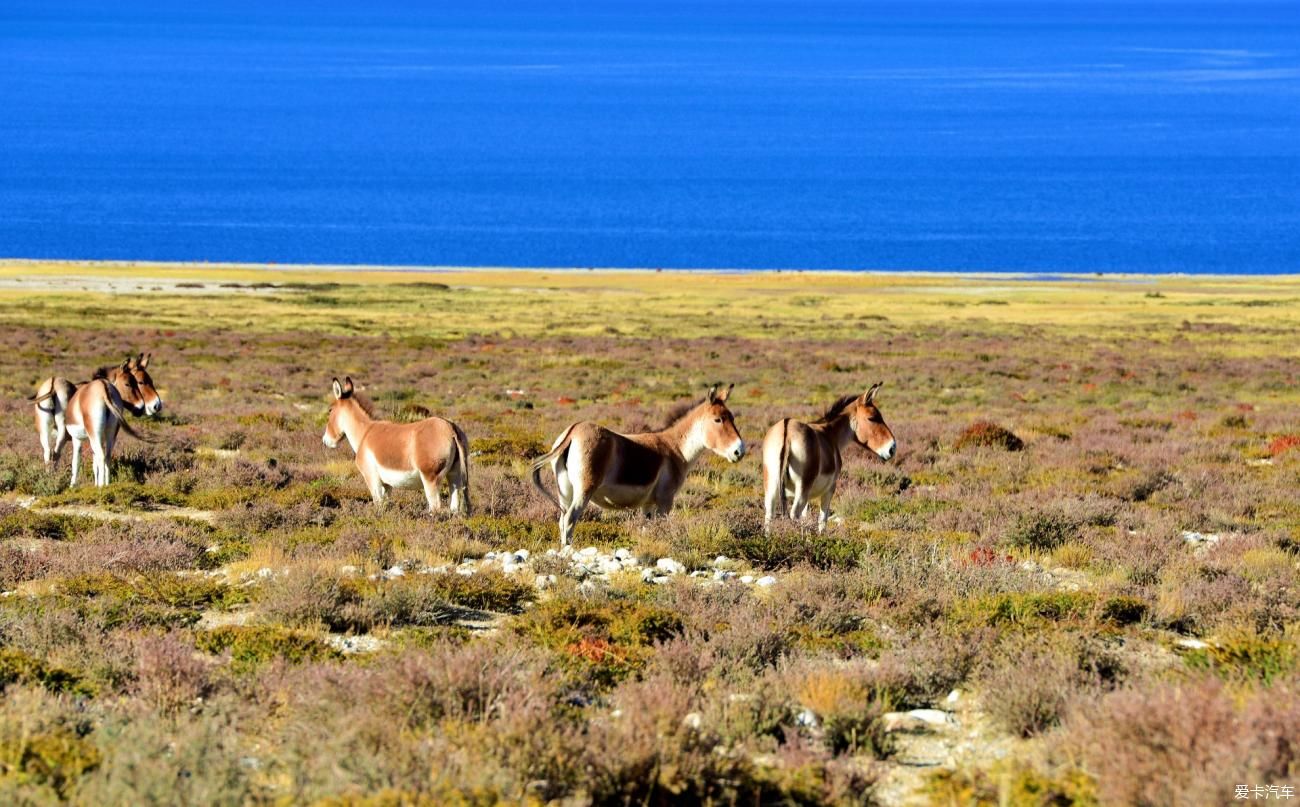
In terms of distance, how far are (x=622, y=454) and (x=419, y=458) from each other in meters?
2.16

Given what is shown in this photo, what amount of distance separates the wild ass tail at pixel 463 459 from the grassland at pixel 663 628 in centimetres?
47

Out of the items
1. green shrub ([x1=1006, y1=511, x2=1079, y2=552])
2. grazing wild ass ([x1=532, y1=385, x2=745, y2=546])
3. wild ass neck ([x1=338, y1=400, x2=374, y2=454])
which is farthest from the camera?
wild ass neck ([x1=338, y1=400, x2=374, y2=454])

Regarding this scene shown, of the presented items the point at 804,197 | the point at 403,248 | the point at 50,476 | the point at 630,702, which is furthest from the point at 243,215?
the point at 630,702

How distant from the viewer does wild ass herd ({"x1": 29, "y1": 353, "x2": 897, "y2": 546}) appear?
1125cm

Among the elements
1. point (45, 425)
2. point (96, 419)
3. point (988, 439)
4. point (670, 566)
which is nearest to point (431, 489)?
point (670, 566)

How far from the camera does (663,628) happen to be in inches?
326

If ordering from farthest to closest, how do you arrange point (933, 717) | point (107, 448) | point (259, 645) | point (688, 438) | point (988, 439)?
point (988, 439)
point (107, 448)
point (688, 438)
point (259, 645)
point (933, 717)

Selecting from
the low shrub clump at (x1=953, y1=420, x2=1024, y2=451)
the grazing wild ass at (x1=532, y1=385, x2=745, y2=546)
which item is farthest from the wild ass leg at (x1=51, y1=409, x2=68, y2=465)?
the low shrub clump at (x1=953, y1=420, x2=1024, y2=451)

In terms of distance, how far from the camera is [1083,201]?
515 feet

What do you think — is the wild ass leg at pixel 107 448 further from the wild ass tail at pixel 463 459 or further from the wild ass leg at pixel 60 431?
the wild ass tail at pixel 463 459

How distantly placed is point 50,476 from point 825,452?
339 inches

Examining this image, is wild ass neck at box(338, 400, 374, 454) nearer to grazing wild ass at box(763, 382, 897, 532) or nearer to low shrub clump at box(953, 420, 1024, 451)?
grazing wild ass at box(763, 382, 897, 532)

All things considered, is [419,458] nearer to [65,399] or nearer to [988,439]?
[65,399]

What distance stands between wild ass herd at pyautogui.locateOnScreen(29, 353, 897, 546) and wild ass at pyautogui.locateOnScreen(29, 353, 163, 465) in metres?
1.08
